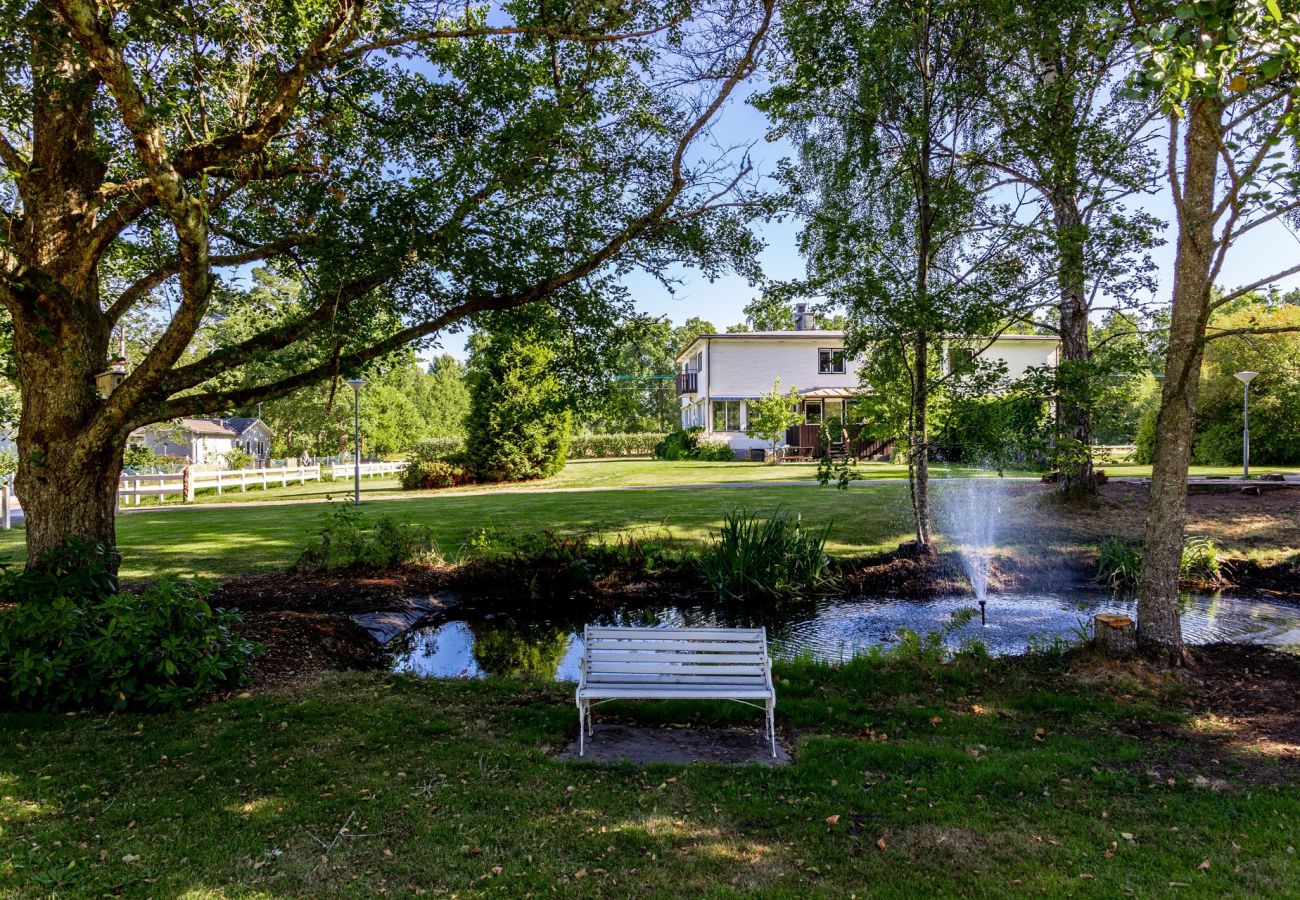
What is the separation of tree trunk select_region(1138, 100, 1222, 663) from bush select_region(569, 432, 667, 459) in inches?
1419

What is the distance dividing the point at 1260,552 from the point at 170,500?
93.8 feet

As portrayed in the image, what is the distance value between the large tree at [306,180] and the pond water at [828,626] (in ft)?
11.3

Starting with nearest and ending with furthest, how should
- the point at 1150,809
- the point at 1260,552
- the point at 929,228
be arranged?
the point at 1150,809, the point at 929,228, the point at 1260,552

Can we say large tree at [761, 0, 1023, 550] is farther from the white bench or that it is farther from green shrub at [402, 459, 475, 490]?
green shrub at [402, 459, 475, 490]

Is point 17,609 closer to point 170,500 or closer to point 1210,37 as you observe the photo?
point 1210,37

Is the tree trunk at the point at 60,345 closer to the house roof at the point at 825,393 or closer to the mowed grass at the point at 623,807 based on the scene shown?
the mowed grass at the point at 623,807

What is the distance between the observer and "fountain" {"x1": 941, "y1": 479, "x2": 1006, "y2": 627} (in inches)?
437

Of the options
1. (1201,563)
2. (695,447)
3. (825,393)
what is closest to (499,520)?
(1201,563)

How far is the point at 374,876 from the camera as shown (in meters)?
3.32

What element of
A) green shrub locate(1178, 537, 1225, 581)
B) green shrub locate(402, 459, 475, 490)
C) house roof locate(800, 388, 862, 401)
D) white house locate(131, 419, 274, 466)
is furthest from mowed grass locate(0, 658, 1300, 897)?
white house locate(131, 419, 274, 466)

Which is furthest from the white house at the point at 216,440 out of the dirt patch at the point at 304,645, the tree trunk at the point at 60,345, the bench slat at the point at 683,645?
the bench slat at the point at 683,645

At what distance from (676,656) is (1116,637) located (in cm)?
402

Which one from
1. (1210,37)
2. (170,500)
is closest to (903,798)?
(1210,37)

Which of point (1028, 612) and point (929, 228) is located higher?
point (929, 228)
